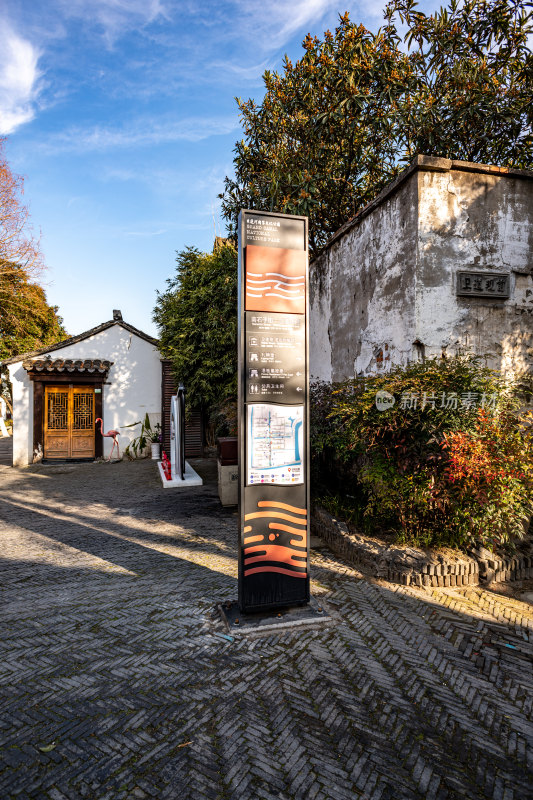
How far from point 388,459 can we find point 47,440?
12.3m

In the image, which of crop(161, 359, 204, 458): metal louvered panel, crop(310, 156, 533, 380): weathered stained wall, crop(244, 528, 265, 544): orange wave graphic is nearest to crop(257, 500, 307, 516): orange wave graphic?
crop(244, 528, 265, 544): orange wave graphic

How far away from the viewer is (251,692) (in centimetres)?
283

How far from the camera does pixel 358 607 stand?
4.00 metres

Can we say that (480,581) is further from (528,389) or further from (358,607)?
(528,389)

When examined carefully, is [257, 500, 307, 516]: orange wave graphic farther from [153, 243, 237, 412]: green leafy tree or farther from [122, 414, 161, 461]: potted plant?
[122, 414, 161, 461]: potted plant

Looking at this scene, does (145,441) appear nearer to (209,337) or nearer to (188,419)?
(188,419)

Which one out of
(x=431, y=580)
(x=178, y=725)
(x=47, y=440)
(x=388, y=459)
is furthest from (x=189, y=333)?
(x=178, y=725)

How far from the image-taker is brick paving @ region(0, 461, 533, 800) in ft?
7.20

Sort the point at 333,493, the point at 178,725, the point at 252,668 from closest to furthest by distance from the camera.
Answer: the point at 178,725 → the point at 252,668 → the point at 333,493

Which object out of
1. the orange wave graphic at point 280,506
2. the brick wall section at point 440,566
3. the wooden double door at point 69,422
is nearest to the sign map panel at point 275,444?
the orange wave graphic at point 280,506

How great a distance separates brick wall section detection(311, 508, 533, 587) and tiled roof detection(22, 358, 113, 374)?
11574 mm

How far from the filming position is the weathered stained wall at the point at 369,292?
19.6 ft

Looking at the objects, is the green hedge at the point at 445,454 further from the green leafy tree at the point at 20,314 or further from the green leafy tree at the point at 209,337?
the green leafy tree at the point at 20,314

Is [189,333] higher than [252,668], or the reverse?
[189,333]
